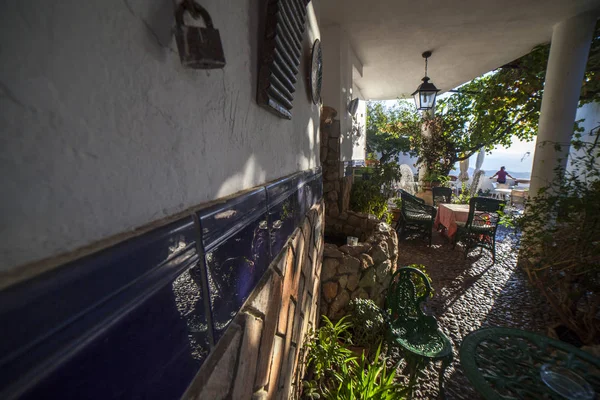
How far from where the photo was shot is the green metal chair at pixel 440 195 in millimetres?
6449

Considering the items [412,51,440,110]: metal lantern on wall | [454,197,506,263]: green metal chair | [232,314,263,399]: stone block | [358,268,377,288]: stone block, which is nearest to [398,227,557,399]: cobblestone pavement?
[454,197,506,263]: green metal chair

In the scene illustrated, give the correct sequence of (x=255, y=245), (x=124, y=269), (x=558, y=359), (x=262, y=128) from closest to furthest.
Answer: (x=124, y=269), (x=255, y=245), (x=262, y=128), (x=558, y=359)

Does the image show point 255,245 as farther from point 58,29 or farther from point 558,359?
point 558,359

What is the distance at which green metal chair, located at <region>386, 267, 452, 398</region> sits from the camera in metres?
2.01

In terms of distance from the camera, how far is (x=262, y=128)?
976mm

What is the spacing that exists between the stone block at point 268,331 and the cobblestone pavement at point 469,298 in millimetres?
1961

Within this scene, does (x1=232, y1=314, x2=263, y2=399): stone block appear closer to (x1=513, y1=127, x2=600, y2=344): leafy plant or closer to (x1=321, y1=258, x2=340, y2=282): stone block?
(x1=321, y1=258, x2=340, y2=282): stone block

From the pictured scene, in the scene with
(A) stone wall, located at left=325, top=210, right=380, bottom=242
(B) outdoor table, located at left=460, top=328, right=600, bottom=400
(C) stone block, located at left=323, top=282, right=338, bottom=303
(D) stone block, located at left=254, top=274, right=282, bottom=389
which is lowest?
(C) stone block, located at left=323, top=282, right=338, bottom=303

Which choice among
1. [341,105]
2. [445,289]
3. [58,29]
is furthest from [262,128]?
[445,289]

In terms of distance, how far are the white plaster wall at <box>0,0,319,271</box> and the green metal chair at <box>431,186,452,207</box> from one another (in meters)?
7.02

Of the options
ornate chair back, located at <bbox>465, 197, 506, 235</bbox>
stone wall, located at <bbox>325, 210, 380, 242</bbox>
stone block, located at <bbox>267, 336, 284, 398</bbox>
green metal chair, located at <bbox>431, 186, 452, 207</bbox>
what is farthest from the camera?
green metal chair, located at <bbox>431, 186, 452, 207</bbox>

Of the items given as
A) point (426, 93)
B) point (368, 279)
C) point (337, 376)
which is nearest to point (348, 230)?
point (368, 279)

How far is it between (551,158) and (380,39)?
321 centimetres

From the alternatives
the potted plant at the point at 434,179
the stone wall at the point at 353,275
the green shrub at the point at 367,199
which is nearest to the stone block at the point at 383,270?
the stone wall at the point at 353,275
